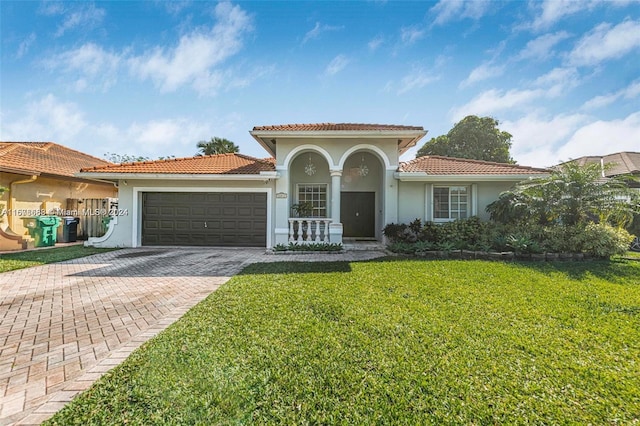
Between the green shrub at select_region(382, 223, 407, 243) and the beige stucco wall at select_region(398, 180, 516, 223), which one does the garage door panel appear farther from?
→ the beige stucco wall at select_region(398, 180, 516, 223)

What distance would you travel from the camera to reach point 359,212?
48.1 feet

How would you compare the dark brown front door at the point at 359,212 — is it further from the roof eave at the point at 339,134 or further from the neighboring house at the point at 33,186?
the neighboring house at the point at 33,186

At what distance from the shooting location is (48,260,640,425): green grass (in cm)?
253

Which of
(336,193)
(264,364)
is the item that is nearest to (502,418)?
(264,364)

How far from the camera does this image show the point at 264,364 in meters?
3.25

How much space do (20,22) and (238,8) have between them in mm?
9464

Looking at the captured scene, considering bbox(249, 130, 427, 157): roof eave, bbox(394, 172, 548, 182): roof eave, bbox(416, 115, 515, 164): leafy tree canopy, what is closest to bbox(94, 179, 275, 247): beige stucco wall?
bbox(249, 130, 427, 157): roof eave

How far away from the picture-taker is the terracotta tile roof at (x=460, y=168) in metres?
12.3

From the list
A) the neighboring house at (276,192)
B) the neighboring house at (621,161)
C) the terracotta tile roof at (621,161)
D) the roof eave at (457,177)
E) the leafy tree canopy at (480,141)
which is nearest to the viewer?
the roof eave at (457,177)

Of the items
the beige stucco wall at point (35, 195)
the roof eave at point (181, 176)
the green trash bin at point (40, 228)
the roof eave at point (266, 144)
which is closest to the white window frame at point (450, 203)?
the roof eave at point (181, 176)

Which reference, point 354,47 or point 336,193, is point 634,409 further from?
point 354,47

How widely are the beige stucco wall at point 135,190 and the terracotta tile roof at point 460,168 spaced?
7.68 m

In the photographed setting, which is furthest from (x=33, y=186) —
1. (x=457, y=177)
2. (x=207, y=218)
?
(x=457, y=177)

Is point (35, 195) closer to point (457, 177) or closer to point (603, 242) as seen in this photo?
point (457, 177)
